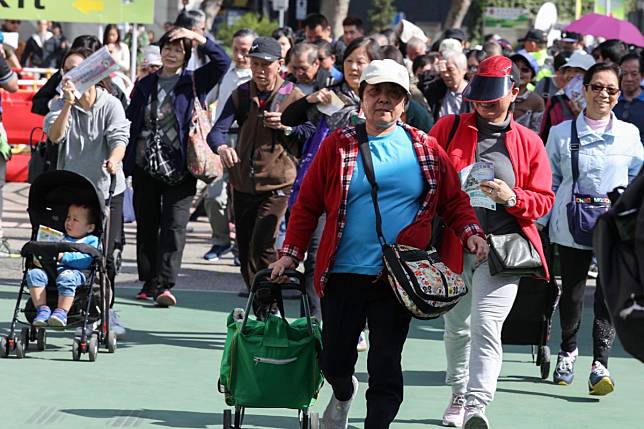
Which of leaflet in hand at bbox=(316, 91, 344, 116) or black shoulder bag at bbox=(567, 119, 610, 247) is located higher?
leaflet in hand at bbox=(316, 91, 344, 116)

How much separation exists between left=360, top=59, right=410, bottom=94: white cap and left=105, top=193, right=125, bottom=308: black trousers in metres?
3.69

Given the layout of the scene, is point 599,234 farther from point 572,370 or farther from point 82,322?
point 82,322

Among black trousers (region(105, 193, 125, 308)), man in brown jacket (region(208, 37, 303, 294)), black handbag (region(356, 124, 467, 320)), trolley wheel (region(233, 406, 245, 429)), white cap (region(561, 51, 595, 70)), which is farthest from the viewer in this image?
white cap (region(561, 51, 595, 70))

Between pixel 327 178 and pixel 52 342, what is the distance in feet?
12.6

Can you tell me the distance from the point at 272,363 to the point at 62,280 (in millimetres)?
2856

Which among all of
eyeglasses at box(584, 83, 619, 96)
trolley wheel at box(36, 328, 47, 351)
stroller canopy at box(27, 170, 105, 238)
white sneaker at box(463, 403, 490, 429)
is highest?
eyeglasses at box(584, 83, 619, 96)

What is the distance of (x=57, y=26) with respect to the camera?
3106 centimetres

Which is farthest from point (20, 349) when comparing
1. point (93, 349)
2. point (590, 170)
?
point (590, 170)

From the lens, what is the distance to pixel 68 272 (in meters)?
8.98

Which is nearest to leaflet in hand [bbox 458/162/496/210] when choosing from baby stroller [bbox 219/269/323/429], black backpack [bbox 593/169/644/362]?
baby stroller [bbox 219/269/323/429]

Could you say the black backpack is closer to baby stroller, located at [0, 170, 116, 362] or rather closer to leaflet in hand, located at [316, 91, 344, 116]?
leaflet in hand, located at [316, 91, 344, 116]

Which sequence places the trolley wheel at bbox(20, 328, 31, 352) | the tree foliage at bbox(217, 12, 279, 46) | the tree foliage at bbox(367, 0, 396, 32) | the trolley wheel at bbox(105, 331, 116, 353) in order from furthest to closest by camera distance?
the tree foliage at bbox(367, 0, 396, 32)
the tree foliage at bbox(217, 12, 279, 46)
the trolley wheel at bbox(105, 331, 116, 353)
the trolley wheel at bbox(20, 328, 31, 352)

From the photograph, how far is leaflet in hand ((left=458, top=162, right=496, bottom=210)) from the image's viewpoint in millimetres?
7027

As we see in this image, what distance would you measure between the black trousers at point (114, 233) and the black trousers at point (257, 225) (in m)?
0.79
